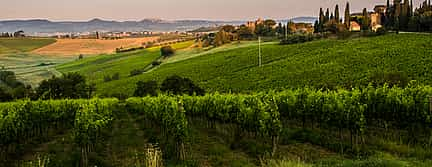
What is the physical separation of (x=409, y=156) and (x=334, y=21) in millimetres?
82423

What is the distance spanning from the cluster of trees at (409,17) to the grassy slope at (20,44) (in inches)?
3738

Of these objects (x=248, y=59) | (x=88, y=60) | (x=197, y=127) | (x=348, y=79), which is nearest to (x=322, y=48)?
(x=248, y=59)

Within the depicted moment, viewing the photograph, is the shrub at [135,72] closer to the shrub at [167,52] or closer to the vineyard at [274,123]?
the shrub at [167,52]

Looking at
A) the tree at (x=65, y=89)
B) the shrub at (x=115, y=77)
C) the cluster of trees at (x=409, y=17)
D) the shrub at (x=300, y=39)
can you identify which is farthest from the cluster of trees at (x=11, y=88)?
the cluster of trees at (x=409, y=17)

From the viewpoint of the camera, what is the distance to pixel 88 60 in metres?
118

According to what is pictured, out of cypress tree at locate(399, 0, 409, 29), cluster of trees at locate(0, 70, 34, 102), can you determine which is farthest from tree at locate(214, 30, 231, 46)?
cluster of trees at locate(0, 70, 34, 102)

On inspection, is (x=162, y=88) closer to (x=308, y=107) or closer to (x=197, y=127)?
(x=197, y=127)

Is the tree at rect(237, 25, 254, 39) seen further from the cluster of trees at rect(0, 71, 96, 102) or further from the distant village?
the cluster of trees at rect(0, 71, 96, 102)

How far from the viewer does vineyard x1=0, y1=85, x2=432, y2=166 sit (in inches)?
676

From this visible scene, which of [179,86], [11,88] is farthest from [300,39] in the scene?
[11,88]

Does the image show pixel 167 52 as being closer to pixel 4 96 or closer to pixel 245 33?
pixel 245 33

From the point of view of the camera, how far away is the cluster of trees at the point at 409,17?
2941 inches

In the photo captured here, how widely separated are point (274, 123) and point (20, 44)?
127477mm

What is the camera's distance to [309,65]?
197 ft
